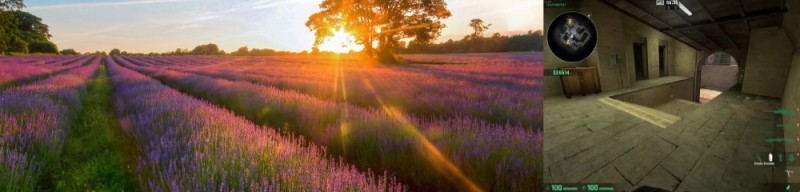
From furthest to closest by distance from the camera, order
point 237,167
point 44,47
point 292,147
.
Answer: point 44,47 → point 292,147 → point 237,167

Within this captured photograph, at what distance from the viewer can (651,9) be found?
74 cm

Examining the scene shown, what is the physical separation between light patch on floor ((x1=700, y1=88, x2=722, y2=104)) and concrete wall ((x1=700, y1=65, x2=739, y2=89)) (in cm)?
1

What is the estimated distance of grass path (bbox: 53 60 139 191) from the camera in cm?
204

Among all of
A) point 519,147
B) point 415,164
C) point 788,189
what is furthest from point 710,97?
point 415,164

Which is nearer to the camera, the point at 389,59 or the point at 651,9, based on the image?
the point at 651,9

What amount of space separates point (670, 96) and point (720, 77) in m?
0.17

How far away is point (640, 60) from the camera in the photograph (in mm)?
896

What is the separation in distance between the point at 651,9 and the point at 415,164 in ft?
4.55

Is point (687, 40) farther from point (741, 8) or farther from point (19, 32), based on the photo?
point (19, 32)

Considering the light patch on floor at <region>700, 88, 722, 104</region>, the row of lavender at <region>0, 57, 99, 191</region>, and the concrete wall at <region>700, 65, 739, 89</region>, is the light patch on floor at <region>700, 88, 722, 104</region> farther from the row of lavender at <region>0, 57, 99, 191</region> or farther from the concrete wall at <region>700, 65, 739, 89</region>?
the row of lavender at <region>0, 57, 99, 191</region>

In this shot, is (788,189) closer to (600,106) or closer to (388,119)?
(600,106)

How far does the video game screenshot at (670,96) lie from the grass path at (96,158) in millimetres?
2237

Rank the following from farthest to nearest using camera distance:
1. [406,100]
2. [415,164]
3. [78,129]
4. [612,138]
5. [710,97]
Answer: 1. [406,100]
2. [78,129]
3. [415,164]
4. [710,97]
5. [612,138]

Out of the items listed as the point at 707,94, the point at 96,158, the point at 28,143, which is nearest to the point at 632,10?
the point at 707,94
